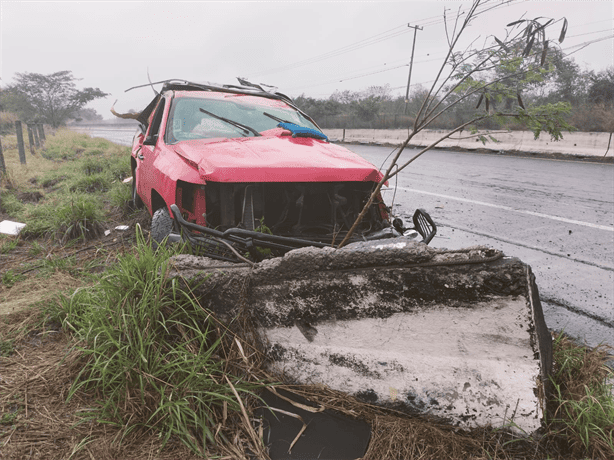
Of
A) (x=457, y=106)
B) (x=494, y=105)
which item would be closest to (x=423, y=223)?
(x=494, y=105)

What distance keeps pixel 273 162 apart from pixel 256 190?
0.83ft

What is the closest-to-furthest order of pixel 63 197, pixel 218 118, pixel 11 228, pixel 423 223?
pixel 423 223 → pixel 218 118 → pixel 11 228 → pixel 63 197

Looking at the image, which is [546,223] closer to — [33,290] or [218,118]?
[218,118]

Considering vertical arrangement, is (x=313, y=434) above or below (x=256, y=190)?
below

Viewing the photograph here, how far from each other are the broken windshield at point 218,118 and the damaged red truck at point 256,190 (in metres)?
0.02

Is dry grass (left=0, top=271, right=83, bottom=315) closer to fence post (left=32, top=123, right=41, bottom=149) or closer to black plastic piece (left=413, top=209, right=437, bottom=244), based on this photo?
black plastic piece (left=413, top=209, right=437, bottom=244)

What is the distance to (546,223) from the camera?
17.9 ft

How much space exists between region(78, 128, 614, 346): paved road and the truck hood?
1.73 meters

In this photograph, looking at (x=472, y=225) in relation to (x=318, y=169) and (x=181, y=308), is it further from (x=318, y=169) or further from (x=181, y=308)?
(x=181, y=308)

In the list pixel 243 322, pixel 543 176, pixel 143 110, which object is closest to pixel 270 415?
pixel 243 322

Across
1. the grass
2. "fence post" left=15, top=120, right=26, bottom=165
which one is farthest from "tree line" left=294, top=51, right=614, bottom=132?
"fence post" left=15, top=120, right=26, bottom=165

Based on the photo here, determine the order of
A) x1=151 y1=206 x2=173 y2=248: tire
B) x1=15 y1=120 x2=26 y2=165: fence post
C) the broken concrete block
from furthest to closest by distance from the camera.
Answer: x1=15 y1=120 x2=26 y2=165: fence post, x1=151 y1=206 x2=173 y2=248: tire, the broken concrete block

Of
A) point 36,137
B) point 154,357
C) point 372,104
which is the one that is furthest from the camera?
point 372,104

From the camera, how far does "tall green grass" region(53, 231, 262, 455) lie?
180 cm
